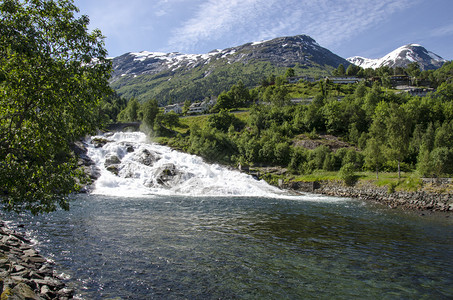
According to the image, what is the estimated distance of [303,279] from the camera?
1368 centimetres

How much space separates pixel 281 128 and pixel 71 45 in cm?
8583

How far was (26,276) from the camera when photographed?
11.5 m

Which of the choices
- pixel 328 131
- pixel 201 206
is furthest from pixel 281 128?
pixel 201 206

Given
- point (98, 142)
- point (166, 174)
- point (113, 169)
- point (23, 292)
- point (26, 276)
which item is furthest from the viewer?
point (98, 142)

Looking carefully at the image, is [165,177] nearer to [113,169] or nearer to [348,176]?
[113,169]

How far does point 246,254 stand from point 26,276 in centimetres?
1174

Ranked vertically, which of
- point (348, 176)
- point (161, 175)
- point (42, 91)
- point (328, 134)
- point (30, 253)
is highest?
point (328, 134)

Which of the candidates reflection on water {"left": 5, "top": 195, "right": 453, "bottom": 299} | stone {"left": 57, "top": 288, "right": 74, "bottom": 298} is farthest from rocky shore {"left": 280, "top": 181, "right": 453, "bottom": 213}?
stone {"left": 57, "top": 288, "right": 74, "bottom": 298}

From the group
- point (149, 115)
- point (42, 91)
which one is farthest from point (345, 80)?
point (42, 91)

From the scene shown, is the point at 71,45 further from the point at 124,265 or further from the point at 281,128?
the point at 281,128

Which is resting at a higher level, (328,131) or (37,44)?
(328,131)

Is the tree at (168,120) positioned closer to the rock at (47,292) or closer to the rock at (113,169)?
the rock at (113,169)

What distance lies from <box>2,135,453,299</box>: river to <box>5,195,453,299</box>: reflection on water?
0.07 m

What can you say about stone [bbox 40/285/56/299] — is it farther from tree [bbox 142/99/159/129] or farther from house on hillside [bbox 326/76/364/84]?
house on hillside [bbox 326/76/364/84]
